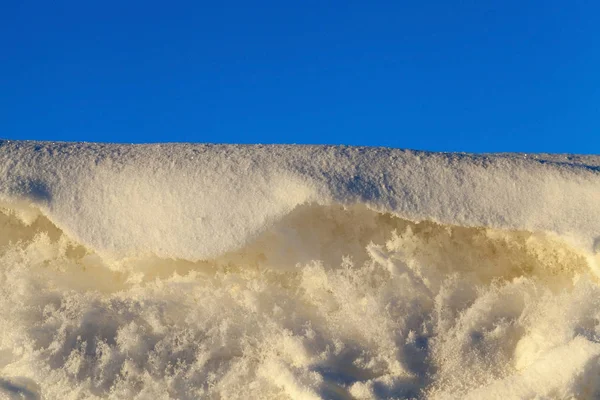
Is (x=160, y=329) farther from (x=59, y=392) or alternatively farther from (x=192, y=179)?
(x=192, y=179)

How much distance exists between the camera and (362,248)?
2041 mm

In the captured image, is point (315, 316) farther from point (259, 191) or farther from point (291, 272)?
point (259, 191)

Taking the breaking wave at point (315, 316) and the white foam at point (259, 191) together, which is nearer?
the breaking wave at point (315, 316)

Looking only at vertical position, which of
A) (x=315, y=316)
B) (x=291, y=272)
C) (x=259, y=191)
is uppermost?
(x=259, y=191)

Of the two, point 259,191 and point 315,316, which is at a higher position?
point 259,191

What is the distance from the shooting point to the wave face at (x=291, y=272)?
1.83 metres

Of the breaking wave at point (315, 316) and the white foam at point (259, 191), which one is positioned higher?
the white foam at point (259, 191)

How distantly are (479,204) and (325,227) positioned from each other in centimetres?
50

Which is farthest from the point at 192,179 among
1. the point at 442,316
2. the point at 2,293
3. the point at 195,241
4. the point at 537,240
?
the point at 537,240

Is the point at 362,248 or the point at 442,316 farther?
the point at 362,248

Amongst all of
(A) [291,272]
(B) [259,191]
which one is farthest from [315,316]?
(B) [259,191]

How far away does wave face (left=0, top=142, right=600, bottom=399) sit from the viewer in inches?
71.9

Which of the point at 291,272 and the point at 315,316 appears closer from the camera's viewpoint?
the point at 315,316

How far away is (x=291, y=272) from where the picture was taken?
205 cm
